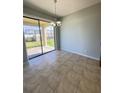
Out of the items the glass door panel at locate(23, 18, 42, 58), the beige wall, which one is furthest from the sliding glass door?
the beige wall

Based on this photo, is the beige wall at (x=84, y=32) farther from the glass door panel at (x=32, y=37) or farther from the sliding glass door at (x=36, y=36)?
the glass door panel at (x=32, y=37)

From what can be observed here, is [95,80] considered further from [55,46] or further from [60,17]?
[60,17]

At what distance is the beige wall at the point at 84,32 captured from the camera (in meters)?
4.65

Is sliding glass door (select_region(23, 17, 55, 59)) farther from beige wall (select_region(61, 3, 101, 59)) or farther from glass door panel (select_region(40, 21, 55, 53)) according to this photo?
beige wall (select_region(61, 3, 101, 59))

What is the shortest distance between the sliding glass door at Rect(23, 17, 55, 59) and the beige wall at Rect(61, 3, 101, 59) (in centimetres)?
127

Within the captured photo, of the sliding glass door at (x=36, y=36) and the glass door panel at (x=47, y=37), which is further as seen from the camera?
the glass door panel at (x=47, y=37)

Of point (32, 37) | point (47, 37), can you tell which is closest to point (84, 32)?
point (47, 37)

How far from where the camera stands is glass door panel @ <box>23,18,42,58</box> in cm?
524

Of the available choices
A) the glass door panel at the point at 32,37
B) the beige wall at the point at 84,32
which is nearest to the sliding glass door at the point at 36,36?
the glass door panel at the point at 32,37

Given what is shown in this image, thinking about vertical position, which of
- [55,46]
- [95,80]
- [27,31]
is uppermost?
[27,31]

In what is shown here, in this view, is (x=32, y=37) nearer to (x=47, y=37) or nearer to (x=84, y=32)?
(x=47, y=37)
